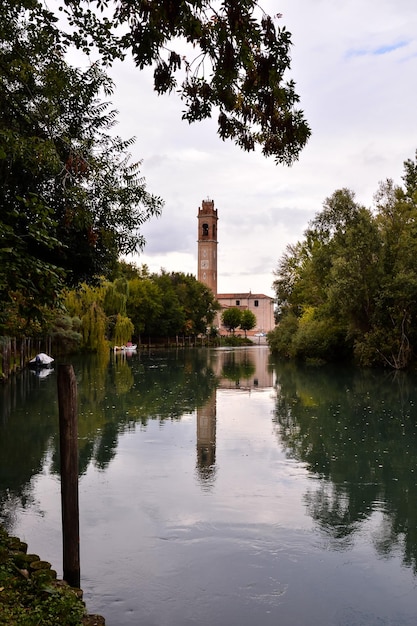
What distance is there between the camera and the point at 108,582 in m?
6.43

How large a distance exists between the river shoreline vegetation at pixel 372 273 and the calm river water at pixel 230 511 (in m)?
16.7

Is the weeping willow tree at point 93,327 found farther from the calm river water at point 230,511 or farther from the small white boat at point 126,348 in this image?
the calm river water at point 230,511

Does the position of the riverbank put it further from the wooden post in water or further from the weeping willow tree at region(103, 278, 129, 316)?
the weeping willow tree at region(103, 278, 129, 316)

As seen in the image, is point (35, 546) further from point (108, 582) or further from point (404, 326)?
point (404, 326)

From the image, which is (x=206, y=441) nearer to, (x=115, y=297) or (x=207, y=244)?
(x=115, y=297)

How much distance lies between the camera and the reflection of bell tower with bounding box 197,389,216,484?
443 inches

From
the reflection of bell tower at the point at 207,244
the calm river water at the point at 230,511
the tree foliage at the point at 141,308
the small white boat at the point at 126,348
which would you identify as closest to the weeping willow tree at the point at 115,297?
the tree foliage at the point at 141,308

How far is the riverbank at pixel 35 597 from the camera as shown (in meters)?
4.73

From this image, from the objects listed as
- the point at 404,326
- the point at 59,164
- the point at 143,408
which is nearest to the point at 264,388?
the point at 143,408

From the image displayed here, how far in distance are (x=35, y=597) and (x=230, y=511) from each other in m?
4.08

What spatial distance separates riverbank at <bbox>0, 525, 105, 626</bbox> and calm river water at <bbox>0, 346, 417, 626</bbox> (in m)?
0.54

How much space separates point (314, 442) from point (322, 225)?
90.7 feet

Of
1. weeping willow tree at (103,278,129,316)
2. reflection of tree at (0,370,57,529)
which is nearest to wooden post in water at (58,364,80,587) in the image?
reflection of tree at (0,370,57,529)

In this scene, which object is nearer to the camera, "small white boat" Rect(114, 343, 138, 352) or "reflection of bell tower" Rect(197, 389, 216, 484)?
"reflection of bell tower" Rect(197, 389, 216, 484)
